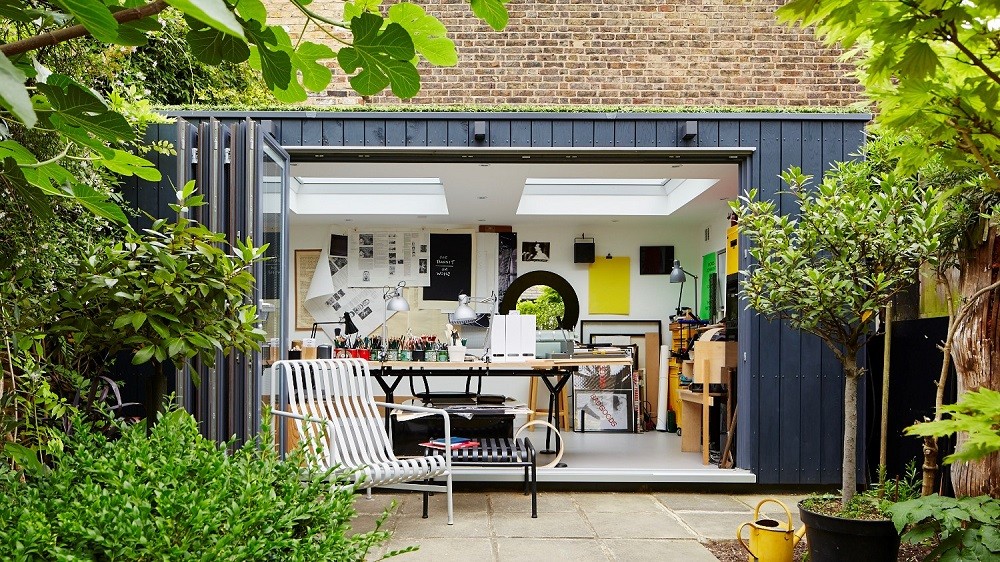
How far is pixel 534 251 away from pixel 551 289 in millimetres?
533

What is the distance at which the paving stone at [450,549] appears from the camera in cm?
452

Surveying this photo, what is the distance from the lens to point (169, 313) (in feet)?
11.0

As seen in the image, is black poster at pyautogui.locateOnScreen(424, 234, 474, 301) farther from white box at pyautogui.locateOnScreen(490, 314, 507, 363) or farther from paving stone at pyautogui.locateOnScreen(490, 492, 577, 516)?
paving stone at pyautogui.locateOnScreen(490, 492, 577, 516)

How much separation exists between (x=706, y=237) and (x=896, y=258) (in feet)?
21.4

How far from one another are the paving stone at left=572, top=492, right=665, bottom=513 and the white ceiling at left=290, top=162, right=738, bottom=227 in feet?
8.31

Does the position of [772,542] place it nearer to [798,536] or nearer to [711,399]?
[798,536]

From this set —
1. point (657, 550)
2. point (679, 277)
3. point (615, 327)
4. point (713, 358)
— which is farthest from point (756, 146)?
point (615, 327)

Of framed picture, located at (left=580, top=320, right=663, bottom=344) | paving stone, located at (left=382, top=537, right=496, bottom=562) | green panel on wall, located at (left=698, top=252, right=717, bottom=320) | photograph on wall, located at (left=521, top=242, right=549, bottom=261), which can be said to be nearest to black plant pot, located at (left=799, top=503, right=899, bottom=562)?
paving stone, located at (left=382, top=537, right=496, bottom=562)

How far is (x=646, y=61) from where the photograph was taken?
34.0ft

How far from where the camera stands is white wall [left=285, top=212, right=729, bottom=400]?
11.1 metres

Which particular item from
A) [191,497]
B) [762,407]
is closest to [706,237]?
[762,407]

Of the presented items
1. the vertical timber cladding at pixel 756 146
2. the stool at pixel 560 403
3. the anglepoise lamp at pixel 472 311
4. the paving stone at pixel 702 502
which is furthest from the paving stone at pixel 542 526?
the stool at pixel 560 403

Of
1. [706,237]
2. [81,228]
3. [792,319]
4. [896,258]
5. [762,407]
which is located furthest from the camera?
[706,237]

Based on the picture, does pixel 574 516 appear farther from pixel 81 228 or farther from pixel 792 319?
pixel 81 228
